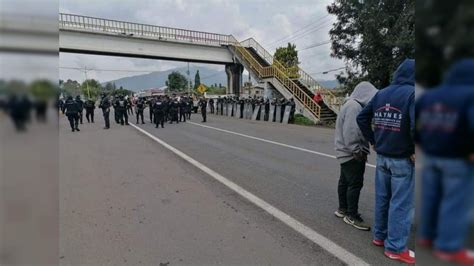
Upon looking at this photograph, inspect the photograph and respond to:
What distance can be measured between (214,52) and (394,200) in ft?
91.5

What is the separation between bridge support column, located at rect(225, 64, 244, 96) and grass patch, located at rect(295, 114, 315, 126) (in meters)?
12.9

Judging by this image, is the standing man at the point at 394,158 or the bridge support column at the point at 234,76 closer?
the standing man at the point at 394,158

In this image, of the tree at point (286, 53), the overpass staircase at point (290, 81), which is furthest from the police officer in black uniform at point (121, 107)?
the tree at point (286, 53)

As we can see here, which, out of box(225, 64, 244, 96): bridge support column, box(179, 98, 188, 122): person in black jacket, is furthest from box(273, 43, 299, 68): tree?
box(179, 98, 188, 122): person in black jacket

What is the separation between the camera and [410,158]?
96.7 inches

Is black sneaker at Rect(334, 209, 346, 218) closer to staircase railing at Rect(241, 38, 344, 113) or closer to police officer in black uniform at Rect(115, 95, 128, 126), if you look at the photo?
staircase railing at Rect(241, 38, 344, 113)

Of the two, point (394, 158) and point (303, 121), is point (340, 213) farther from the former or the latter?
point (303, 121)

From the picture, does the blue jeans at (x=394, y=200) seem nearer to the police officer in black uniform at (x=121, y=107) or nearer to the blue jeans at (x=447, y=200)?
the blue jeans at (x=447, y=200)

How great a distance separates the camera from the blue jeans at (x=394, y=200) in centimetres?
254

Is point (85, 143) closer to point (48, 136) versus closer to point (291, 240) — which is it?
point (291, 240)

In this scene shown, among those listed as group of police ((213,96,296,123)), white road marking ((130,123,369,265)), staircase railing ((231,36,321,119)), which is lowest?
white road marking ((130,123,369,265))

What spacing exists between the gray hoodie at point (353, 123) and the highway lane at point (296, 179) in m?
0.82

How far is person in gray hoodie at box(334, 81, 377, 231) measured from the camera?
11.5 ft

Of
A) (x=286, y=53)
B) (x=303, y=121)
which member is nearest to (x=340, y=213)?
(x=303, y=121)
